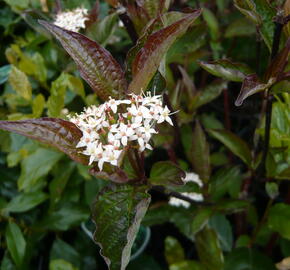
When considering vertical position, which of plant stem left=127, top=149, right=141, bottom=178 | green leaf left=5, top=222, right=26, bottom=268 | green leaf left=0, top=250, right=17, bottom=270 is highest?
plant stem left=127, top=149, right=141, bottom=178

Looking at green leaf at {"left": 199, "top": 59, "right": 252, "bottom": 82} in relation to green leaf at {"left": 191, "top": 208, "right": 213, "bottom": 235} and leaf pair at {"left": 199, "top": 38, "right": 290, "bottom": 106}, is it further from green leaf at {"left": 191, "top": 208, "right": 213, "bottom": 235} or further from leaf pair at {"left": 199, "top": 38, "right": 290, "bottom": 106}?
green leaf at {"left": 191, "top": 208, "right": 213, "bottom": 235}

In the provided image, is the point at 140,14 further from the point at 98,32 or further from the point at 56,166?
the point at 56,166

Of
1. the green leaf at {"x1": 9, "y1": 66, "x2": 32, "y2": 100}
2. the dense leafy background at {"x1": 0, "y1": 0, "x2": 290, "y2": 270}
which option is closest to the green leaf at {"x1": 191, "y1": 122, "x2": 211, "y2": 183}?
the dense leafy background at {"x1": 0, "y1": 0, "x2": 290, "y2": 270}

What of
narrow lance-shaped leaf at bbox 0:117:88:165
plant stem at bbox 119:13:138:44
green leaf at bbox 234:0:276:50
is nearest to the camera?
narrow lance-shaped leaf at bbox 0:117:88:165

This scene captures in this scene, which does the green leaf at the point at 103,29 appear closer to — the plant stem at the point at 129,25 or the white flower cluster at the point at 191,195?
the plant stem at the point at 129,25

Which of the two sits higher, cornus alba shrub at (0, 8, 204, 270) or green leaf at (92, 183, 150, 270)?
cornus alba shrub at (0, 8, 204, 270)
